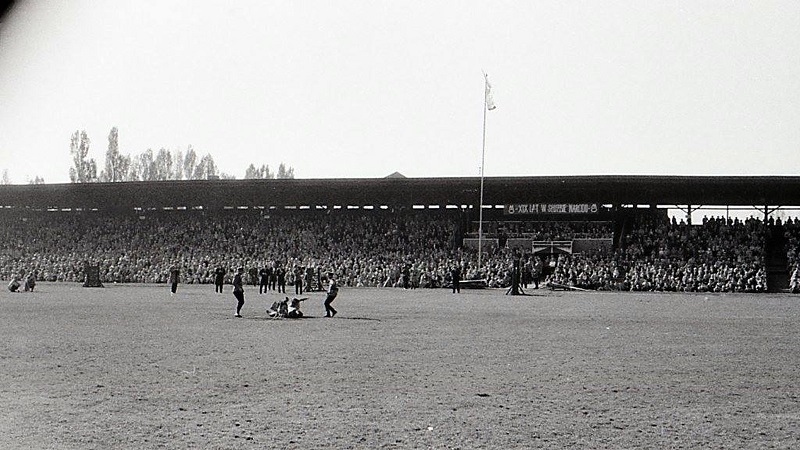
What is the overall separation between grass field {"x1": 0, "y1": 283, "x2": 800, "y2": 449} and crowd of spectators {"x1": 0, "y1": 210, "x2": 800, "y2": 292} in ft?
72.6

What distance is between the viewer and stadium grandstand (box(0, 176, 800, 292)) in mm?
48094

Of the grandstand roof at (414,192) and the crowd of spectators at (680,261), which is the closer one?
the crowd of spectators at (680,261)

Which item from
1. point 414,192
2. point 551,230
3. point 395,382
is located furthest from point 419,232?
point 395,382

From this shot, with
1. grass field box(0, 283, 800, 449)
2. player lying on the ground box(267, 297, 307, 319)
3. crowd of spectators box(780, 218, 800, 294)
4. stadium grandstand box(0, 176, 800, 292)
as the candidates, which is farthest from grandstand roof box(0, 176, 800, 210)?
player lying on the ground box(267, 297, 307, 319)

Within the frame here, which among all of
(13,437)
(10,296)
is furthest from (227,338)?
(10,296)

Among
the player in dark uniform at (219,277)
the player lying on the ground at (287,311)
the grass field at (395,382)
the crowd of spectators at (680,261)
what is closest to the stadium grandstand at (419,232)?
the crowd of spectators at (680,261)

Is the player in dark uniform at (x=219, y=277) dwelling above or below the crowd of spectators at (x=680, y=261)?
below

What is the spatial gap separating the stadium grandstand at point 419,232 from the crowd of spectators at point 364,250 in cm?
9

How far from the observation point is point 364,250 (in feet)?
178

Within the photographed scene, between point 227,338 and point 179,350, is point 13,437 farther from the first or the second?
point 227,338

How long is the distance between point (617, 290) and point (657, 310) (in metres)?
16.3

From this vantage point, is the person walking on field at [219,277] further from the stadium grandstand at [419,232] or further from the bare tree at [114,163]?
the bare tree at [114,163]

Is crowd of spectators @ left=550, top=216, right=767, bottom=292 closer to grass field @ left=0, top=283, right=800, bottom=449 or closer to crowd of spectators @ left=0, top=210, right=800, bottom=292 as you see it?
crowd of spectators @ left=0, top=210, right=800, bottom=292

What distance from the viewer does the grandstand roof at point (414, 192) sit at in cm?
5300
